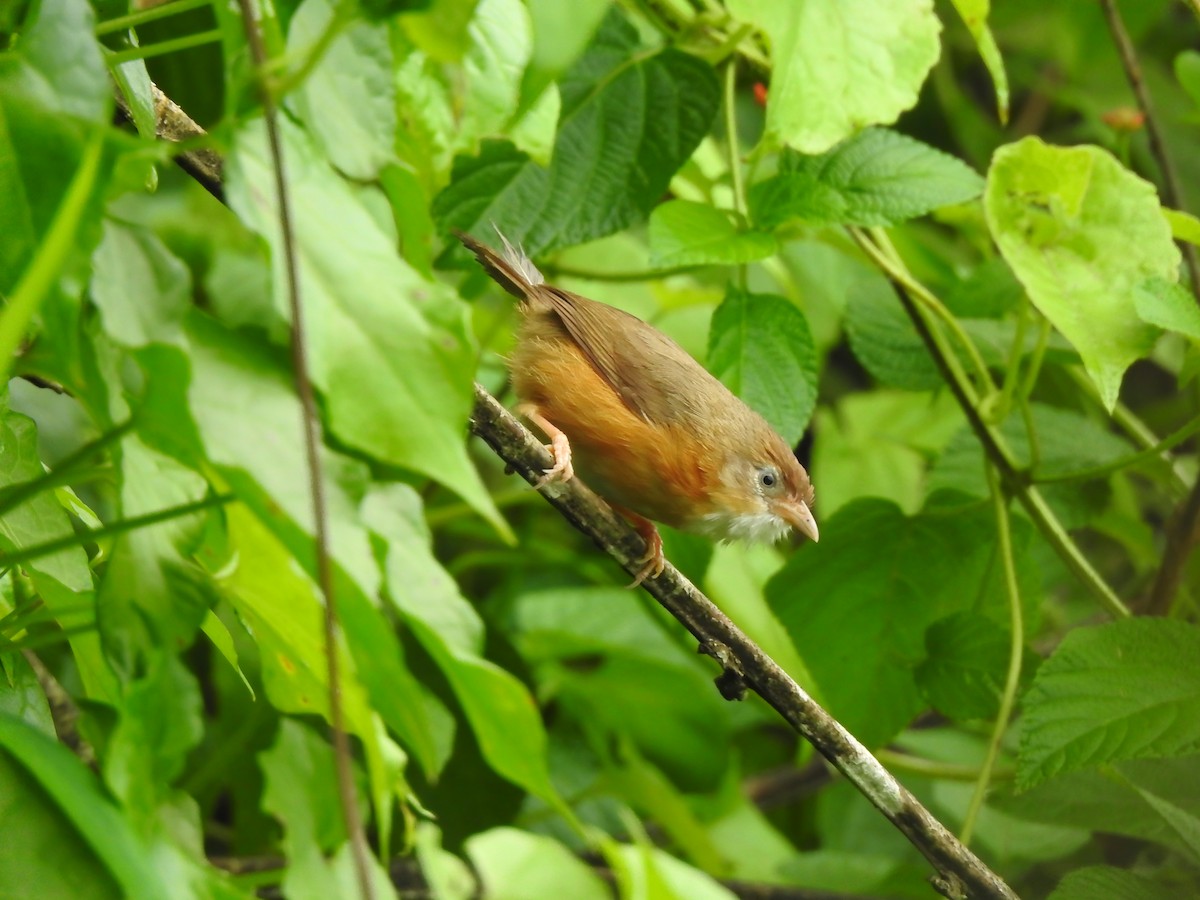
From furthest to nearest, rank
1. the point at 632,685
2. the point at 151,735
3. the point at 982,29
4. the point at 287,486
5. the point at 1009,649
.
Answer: the point at 632,685 < the point at 1009,649 < the point at 982,29 < the point at 151,735 < the point at 287,486

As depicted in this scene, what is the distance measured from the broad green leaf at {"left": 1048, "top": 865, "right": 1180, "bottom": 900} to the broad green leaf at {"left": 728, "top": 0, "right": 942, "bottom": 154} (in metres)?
A: 1.18

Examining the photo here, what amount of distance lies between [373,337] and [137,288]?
178mm

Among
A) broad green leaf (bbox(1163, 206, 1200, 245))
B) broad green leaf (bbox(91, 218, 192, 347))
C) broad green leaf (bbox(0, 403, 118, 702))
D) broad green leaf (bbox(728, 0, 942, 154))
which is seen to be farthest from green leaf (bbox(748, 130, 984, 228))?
broad green leaf (bbox(91, 218, 192, 347))

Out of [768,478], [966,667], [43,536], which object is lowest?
[966,667]

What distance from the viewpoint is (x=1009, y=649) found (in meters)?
2.22

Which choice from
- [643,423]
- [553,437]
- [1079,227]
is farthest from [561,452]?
[1079,227]

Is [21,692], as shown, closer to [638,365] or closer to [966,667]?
[638,365]

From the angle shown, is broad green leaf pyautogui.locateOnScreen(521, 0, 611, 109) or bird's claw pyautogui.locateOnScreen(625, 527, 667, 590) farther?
bird's claw pyautogui.locateOnScreen(625, 527, 667, 590)

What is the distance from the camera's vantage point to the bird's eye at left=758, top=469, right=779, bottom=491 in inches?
94.8

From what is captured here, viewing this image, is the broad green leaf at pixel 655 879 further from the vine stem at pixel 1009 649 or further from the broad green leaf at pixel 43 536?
the vine stem at pixel 1009 649

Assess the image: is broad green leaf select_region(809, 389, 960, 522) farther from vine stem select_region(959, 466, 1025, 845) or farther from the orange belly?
the orange belly

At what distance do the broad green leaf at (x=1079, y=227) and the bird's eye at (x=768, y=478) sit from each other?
605mm

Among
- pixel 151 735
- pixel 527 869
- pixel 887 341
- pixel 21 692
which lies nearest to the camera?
pixel 151 735

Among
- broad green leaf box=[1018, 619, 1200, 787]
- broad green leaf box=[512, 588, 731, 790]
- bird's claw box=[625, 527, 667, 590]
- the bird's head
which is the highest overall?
bird's claw box=[625, 527, 667, 590]
